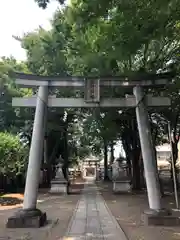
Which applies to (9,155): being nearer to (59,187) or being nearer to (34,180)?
(59,187)

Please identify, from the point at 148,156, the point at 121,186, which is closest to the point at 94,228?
the point at 148,156

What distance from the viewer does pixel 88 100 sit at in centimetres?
1040

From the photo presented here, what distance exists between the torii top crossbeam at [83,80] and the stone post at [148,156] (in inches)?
14.8

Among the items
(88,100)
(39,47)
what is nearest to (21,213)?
(88,100)

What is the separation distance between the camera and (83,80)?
10.6 metres

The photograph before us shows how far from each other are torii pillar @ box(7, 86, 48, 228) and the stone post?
324 cm

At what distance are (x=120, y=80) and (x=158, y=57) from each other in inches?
210

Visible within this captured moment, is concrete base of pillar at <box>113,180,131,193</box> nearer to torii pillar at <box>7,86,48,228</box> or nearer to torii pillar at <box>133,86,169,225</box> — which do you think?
Result: torii pillar at <box>133,86,169,225</box>

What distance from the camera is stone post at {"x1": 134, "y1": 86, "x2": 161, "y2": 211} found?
9.73 metres

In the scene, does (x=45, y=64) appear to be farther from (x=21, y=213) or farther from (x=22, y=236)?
(x=22, y=236)

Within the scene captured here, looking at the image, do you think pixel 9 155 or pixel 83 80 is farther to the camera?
pixel 9 155

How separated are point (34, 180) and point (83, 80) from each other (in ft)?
12.2

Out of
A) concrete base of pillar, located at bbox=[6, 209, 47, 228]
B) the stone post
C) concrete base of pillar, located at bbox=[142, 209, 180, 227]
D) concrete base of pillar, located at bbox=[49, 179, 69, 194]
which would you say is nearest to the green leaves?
concrete base of pillar, located at bbox=[49, 179, 69, 194]

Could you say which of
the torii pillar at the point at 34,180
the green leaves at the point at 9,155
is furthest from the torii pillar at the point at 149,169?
the green leaves at the point at 9,155
